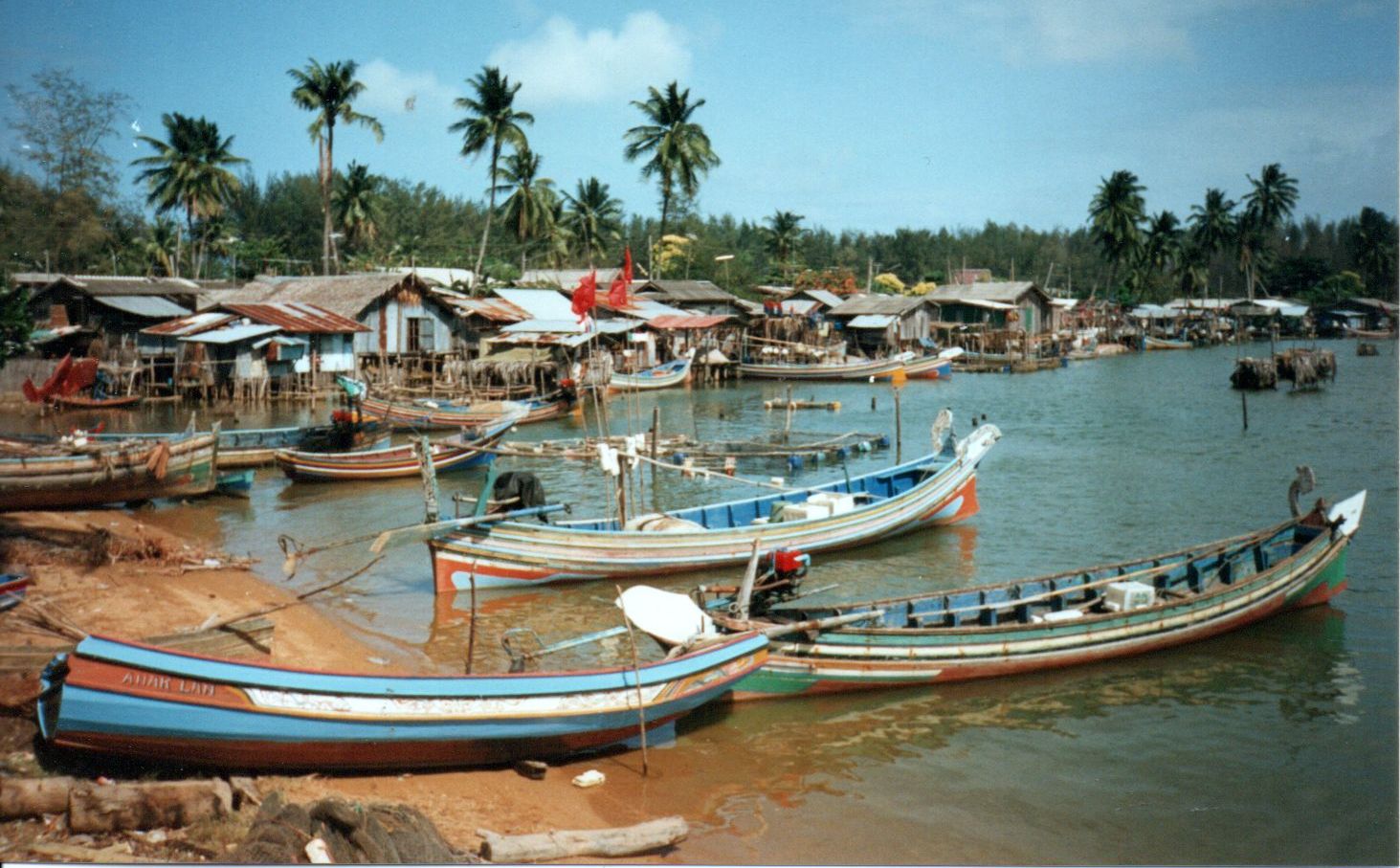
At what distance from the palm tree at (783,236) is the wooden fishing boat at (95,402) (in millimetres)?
27643

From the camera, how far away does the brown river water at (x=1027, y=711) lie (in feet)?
18.2

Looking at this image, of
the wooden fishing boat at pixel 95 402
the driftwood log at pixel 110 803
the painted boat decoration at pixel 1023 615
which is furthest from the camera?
the wooden fishing boat at pixel 95 402

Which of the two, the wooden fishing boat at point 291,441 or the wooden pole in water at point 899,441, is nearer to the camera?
the wooden fishing boat at point 291,441

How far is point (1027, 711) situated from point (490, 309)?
21.6 metres

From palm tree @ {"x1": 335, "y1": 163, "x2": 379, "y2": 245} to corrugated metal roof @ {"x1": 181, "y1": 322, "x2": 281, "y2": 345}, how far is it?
11.4m

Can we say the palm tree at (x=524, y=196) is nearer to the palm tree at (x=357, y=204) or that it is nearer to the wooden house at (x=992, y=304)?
the palm tree at (x=357, y=204)

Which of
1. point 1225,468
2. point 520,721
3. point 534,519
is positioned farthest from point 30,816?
point 1225,468

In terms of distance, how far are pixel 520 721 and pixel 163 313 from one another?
892 inches

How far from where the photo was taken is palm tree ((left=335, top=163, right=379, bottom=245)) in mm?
33312

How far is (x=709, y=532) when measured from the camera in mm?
9875

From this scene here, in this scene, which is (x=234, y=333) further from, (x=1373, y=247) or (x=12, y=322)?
(x=1373, y=247)

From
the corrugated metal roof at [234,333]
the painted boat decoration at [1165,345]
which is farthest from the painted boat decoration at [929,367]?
the corrugated metal roof at [234,333]

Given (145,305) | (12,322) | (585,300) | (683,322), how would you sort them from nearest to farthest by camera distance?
(12,322)
(585,300)
(145,305)
(683,322)

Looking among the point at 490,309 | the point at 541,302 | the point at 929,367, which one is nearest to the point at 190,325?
the point at 490,309
